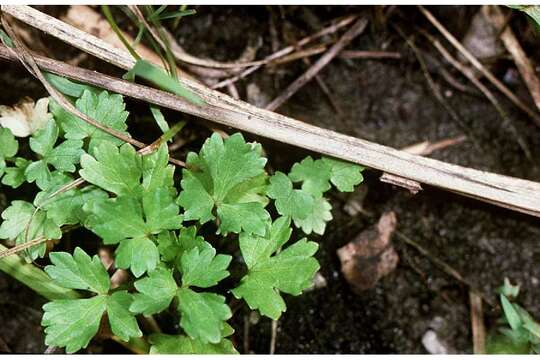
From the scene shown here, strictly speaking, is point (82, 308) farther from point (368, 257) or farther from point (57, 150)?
point (368, 257)

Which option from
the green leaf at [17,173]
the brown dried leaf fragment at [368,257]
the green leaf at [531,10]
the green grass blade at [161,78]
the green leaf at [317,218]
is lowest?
the brown dried leaf fragment at [368,257]

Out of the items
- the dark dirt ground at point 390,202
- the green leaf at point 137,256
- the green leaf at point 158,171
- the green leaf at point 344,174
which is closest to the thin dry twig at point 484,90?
the dark dirt ground at point 390,202

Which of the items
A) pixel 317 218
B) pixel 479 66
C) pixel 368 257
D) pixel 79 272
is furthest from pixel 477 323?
pixel 79 272

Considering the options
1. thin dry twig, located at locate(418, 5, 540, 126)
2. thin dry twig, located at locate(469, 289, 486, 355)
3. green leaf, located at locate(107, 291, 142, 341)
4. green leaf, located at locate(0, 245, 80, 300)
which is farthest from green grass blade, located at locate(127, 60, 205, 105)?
thin dry twig, located at locate(469, 289, 486, 355)

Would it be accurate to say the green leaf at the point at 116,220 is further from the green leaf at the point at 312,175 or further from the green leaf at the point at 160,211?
the green leaf at the point at 312,175

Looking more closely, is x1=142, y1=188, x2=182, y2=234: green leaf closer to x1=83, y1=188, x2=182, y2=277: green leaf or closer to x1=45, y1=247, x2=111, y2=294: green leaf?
x1=83, y1=188, x2=182, y2=277: green leaf
